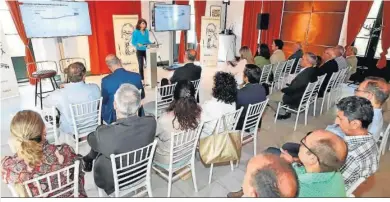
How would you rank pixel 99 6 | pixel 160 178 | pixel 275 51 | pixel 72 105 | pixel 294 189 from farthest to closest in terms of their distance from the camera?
pixel 99 6 < pixel 275 51 < pixel 160 178 < pixel 72 105 < pixel 294 189

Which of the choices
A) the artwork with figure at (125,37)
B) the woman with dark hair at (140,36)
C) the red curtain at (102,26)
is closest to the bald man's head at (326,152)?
the woman with dark hair at (140,36)

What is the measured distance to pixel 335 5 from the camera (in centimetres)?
640

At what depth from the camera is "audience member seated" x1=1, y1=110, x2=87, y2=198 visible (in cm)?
137

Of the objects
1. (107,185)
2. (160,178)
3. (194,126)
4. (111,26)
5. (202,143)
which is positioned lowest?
(160,178)

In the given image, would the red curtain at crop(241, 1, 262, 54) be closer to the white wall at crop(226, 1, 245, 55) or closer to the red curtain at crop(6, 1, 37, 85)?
the white wall at crop(226, 1, 245, 55)

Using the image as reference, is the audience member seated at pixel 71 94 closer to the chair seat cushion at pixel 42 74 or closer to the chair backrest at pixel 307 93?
the chair seat cushion at pixel 42 74

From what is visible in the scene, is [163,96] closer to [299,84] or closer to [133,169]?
[133,169]

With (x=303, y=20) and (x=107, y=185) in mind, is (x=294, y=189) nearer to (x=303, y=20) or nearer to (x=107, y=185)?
(x=107, y=185)

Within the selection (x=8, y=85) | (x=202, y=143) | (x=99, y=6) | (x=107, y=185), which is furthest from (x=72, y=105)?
(x=99, y=6)

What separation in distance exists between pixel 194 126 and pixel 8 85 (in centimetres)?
429

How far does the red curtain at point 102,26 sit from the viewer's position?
19.5ft

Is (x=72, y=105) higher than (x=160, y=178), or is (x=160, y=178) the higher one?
(x=72, y=105)

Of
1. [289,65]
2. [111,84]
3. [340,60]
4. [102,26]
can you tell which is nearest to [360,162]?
[111,84]

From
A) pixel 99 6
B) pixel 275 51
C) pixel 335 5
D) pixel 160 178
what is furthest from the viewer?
pixel 335 5
